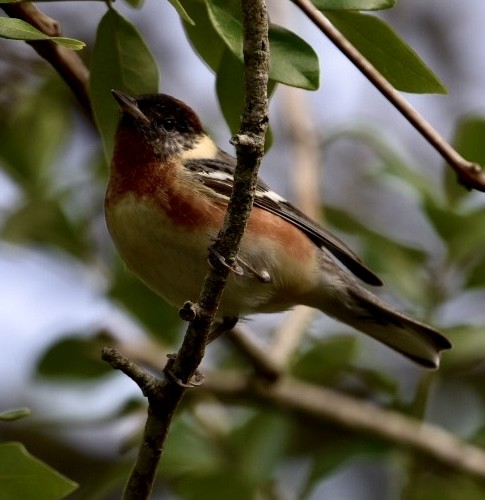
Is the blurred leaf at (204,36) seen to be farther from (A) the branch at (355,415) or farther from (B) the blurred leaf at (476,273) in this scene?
(B) the blurred leaf at (476,273)

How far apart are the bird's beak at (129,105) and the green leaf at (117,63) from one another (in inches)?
1.0

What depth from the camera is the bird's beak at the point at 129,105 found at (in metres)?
3.01

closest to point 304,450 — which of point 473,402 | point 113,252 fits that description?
point 473,402

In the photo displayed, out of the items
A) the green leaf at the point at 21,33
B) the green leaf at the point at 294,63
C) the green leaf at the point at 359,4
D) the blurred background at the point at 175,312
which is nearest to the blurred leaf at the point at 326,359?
the blurred background at the point at 175,312

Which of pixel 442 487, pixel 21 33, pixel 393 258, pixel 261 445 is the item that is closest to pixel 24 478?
pixel 21 33

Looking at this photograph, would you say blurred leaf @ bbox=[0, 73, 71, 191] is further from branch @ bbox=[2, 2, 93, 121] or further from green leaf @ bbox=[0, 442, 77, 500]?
green leaf @ bbox=[0, 442, 77, 500]

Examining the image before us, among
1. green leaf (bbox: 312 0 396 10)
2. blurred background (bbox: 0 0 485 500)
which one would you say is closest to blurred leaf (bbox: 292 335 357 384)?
blurred background (bbox: 0 0 485 500)

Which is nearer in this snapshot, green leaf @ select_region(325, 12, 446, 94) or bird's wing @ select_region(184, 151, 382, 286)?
green leaf @ select_region(325, 12, 446, 94)

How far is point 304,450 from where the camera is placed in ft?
19.2

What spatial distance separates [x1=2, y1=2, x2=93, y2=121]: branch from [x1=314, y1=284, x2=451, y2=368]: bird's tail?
4.19ft

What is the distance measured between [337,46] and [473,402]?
4.20 metres

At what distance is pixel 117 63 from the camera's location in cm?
294

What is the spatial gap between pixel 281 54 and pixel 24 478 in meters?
1.17

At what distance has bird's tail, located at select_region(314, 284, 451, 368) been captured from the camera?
3896 millimetres
